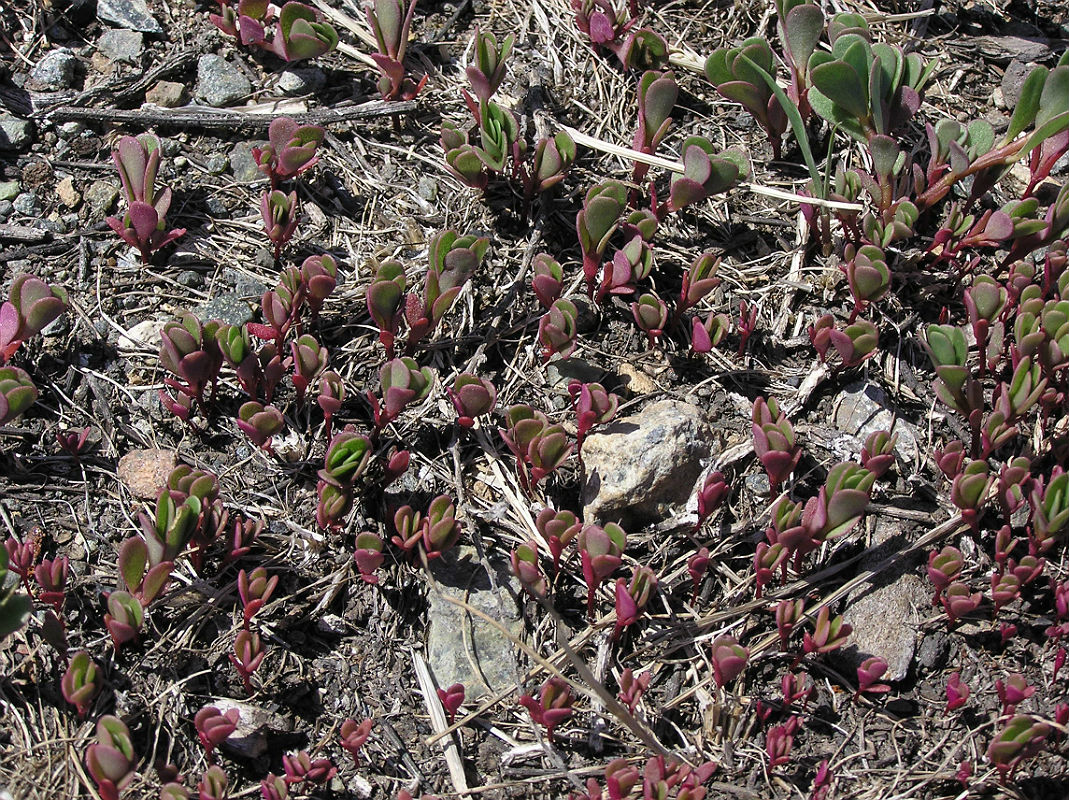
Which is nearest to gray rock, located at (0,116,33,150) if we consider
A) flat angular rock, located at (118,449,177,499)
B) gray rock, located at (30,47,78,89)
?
gray rock, located at (30,47,78,89)

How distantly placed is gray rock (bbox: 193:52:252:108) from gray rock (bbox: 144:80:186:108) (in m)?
0.07

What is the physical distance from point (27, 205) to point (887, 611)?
313cm

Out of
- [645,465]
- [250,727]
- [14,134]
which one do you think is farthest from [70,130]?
[645,465]

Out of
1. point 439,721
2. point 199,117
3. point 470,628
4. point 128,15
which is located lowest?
point 439,721

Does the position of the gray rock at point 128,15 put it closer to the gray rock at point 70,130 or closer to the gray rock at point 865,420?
the gray rock at point 70,130

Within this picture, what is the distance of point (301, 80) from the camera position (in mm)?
3607

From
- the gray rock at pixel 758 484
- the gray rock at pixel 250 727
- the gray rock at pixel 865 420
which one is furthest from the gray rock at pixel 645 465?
the gray rock at pixel 250 727

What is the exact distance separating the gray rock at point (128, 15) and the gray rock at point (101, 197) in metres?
0.75

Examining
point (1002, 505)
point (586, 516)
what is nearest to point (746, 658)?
point (586, 516)

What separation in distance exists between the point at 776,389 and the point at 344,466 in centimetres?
145

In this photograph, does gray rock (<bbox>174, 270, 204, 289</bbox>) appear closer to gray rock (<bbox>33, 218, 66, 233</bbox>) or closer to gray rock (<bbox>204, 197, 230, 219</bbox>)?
gray rock (<bbox>204, 197, 230, 219</bbox>)

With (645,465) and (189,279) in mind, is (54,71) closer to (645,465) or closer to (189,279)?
(189,279)

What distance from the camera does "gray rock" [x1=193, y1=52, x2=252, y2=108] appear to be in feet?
11.6

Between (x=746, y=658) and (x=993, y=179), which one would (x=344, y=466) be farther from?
(x=993, y=179)
